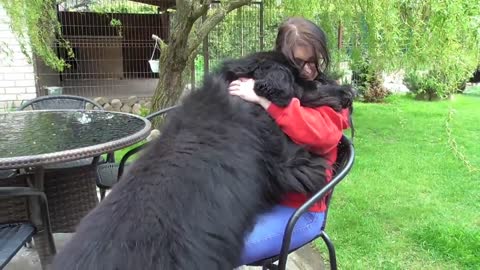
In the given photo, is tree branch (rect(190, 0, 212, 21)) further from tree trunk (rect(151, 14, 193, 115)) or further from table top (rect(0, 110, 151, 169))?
table top (rect(0, 110, 151, 169))

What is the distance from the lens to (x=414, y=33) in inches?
91.7

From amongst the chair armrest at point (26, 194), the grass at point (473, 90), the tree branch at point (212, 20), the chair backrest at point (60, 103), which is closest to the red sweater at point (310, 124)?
the chair armrest at point (26, 194)

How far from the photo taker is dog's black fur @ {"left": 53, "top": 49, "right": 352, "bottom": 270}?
926 mm

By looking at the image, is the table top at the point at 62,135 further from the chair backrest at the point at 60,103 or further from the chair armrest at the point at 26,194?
the chair backrest at the point at 60,103

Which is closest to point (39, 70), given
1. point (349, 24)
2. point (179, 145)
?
point (349, 24)

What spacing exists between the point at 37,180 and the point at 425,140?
422 cm

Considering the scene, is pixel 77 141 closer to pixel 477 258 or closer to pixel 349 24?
pixel 477 258

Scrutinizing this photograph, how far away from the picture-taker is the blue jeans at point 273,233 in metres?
1.32

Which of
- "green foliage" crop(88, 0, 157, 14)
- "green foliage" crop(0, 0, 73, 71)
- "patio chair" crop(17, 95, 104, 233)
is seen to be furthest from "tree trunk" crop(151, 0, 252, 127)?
"green foliage" crop(88, 0, 157, 14)

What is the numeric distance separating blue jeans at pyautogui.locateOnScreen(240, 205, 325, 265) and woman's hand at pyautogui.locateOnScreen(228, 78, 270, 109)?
35cm

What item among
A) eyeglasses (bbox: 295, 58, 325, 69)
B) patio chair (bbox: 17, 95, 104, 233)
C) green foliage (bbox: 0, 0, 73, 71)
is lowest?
patio chair (bbox: 17, 95, 104, 233)

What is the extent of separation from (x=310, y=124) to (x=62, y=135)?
111 cm

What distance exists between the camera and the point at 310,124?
1273 millimetres

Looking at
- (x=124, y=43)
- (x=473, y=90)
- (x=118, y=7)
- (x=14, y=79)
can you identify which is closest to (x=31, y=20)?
(x=14, y=79)
